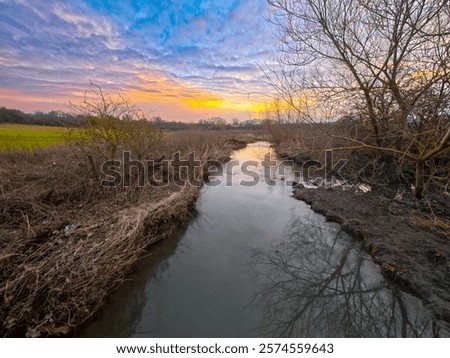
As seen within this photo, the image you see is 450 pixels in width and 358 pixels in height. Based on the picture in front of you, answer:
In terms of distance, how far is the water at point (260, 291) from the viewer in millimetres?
3492

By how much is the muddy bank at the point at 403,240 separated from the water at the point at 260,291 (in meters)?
0.23

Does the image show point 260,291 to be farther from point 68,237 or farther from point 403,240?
point 68,237

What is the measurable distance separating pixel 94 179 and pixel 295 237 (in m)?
6.21

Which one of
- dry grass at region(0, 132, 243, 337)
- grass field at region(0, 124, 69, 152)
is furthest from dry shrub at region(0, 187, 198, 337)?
grass field at region(0, 124, 69, 152)

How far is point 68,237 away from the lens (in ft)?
15.2

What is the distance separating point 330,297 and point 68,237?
501 centimetres

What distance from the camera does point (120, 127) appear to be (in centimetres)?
812

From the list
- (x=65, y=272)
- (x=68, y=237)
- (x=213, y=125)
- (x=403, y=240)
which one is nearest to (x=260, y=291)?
Answer: (x=65, y=272)

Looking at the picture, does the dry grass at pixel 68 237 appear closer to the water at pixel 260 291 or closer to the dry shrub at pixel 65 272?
the dry shrub at pixel 65 272

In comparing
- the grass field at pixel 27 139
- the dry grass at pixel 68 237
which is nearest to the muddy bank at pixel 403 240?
the dry grass at pixel 68 237

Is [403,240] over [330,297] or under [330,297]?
over

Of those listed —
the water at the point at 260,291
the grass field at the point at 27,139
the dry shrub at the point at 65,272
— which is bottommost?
the water at the point at 260,291
